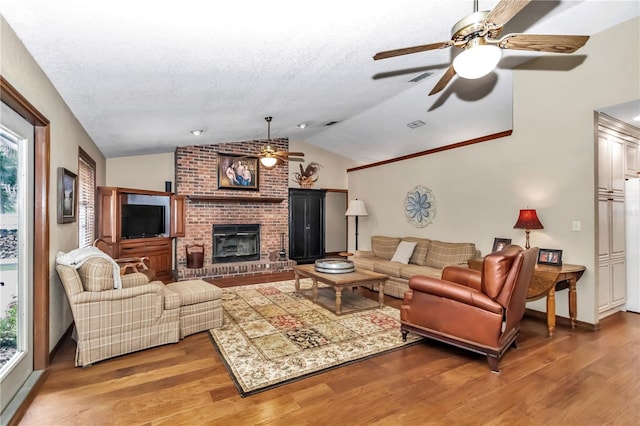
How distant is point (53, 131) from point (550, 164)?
201 inches

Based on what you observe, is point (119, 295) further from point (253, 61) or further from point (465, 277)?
point (465, 277)

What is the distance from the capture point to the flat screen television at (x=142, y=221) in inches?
210

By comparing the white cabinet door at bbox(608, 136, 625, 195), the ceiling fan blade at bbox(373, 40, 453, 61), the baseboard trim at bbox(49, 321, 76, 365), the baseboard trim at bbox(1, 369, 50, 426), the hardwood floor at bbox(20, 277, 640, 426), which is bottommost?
the hardwood floor at bbox(20, 277, 640, 426)

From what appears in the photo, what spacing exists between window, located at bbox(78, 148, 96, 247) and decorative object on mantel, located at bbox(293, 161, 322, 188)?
13.4 ft

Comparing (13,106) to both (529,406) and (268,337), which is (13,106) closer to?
(268,337)

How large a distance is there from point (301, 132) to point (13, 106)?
4812 mm

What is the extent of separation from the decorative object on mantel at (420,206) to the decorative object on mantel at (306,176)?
260 cm

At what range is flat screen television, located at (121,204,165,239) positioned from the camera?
534 cm

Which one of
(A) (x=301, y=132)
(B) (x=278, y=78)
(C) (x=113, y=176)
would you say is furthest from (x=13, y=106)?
(A) (x=301, y=132)

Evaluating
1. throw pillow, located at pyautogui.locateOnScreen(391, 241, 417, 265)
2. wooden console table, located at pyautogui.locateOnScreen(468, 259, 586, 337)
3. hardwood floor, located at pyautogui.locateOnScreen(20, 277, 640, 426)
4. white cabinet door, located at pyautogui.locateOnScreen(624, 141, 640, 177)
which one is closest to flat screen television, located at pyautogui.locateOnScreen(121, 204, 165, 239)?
Answer: hardwood floor, located at pyautogui.locateOnScreen(20, 277, 640, 426)

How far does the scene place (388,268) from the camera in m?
4.89

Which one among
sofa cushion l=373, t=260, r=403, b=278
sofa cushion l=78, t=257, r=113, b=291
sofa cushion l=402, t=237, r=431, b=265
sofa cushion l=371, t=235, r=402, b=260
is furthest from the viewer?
sofa cushion l=371, t=235, r=402, b=260

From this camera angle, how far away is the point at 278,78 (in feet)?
10.4

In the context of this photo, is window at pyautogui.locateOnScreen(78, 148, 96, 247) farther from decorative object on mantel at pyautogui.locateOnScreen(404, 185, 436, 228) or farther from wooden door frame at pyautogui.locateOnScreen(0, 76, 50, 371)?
decorative object on mantel at pyautogui.locateOnScreen(404, 185, 436, 228)
